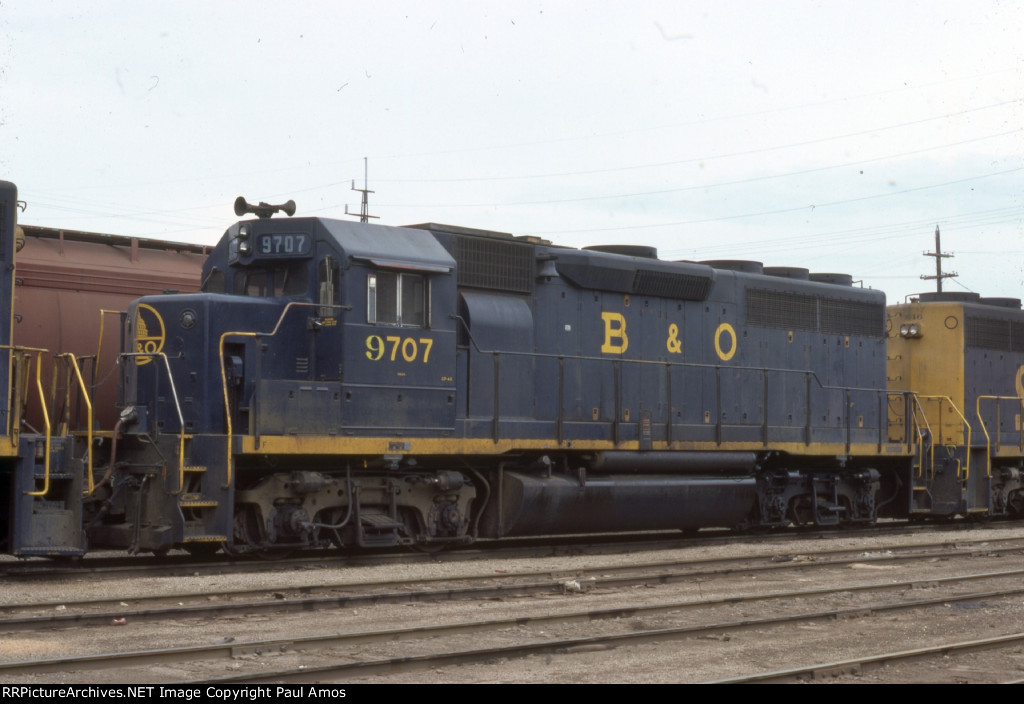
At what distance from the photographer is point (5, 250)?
33.7ft

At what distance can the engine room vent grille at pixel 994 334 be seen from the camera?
65.0 ft

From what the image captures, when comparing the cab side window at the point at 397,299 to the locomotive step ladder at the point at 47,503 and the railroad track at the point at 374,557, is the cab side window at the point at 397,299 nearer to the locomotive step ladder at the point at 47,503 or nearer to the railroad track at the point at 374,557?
the railroad track at the point at 374,557

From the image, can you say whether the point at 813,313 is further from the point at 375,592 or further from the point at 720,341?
the point at 375,592

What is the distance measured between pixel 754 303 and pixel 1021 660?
31.6ft

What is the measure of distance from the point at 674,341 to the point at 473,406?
11.7ft

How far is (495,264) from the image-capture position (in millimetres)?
13891

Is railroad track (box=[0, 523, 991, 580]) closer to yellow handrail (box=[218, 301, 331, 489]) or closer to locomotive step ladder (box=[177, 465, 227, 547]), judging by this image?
locomotive step ladder (box=[177, 465, 227, 547])

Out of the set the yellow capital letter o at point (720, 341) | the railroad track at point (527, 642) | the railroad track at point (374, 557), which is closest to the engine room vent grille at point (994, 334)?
the railroad track at point (374, 557)

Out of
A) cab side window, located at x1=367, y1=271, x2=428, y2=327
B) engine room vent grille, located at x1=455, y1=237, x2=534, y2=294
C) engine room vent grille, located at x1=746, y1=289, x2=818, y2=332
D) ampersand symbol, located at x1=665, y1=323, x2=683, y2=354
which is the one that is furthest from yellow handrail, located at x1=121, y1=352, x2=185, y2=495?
engine room vent grille, located at x1=746, y1=289, x2=818, y2=332

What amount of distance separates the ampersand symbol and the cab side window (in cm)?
416

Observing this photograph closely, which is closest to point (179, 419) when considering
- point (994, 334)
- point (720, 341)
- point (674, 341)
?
point (674, 341)

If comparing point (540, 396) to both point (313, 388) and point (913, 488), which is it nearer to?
point (313, 388)

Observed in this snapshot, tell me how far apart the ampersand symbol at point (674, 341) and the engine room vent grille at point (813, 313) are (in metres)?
1.39
